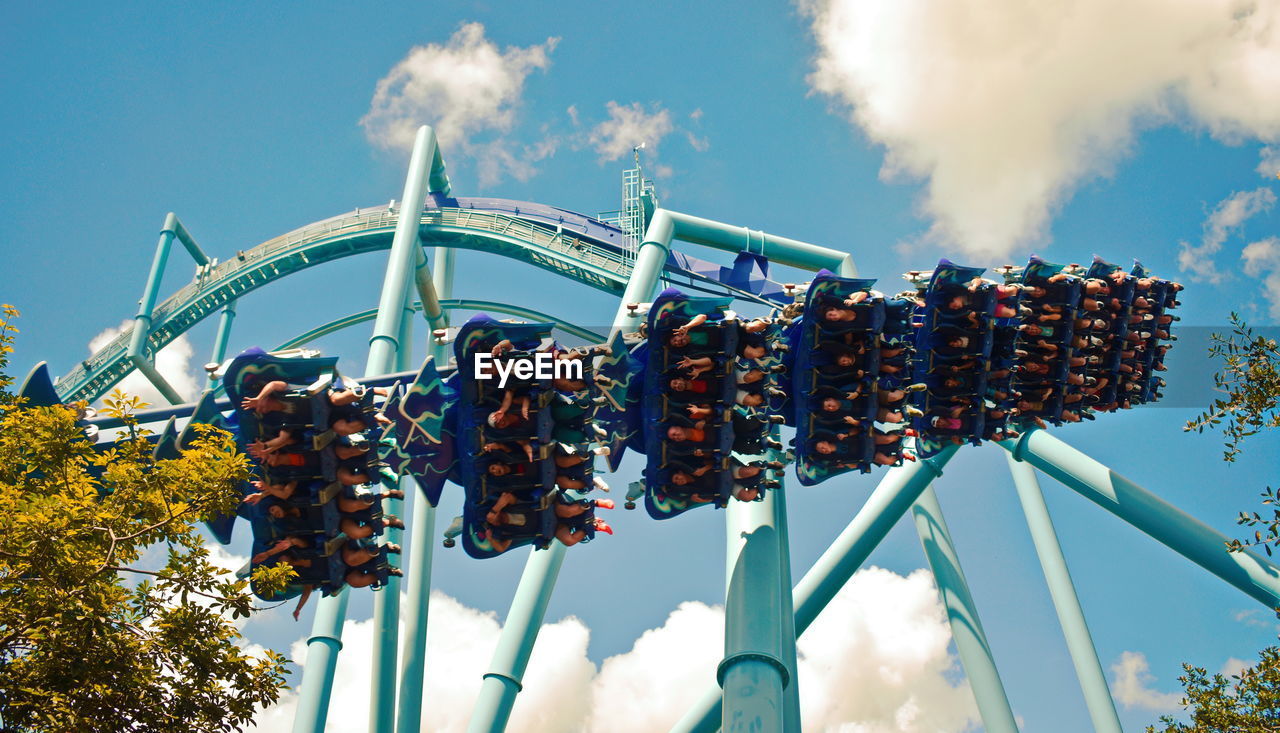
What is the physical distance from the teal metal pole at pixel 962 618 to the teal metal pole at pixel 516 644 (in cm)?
424

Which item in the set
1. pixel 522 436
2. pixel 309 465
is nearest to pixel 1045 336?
pixel 522 436

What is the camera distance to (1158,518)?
28.9 ft

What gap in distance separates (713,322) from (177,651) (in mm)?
3864

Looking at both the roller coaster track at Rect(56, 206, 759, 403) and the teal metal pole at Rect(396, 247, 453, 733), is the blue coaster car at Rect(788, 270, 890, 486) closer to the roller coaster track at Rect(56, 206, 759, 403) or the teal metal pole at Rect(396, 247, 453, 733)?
the teal metal pole at Rect(396, 247, 453, 733)

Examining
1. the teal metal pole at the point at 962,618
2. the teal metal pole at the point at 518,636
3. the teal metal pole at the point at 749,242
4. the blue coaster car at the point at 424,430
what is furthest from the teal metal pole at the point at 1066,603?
the blue coaster car at the point at 424,430

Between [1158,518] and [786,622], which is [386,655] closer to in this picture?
[786,622]

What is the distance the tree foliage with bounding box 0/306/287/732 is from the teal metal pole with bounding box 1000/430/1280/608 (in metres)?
7.07

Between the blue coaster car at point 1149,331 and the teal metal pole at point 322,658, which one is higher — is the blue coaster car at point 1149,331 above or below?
above

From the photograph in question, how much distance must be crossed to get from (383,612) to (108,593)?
4.47 m

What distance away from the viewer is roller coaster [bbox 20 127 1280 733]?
655cm

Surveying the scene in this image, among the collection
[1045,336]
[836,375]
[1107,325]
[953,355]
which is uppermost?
[1107,325]

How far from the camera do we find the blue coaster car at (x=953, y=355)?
848 centimetres

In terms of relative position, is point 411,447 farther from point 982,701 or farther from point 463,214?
point 463,214

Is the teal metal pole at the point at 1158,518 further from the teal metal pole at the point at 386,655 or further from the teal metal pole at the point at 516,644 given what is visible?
the teal metal pole at the point at 386,655
